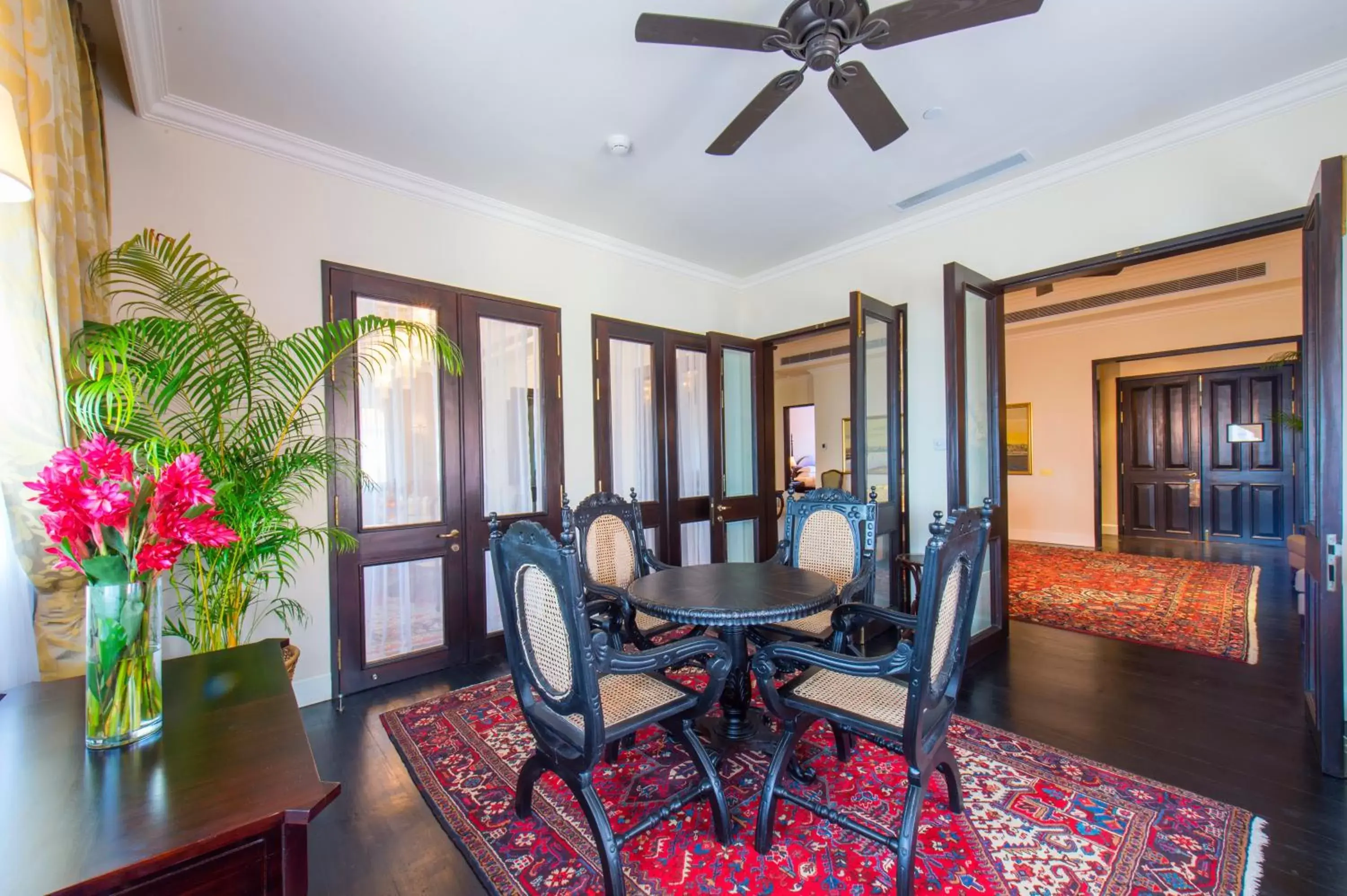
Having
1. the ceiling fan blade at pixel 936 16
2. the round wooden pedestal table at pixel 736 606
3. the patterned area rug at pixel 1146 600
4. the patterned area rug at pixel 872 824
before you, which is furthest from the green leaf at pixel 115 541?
the patterned area rug at pixel 1146 600

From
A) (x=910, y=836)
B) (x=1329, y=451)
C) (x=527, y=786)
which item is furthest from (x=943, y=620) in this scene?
(x=1329, y=451)

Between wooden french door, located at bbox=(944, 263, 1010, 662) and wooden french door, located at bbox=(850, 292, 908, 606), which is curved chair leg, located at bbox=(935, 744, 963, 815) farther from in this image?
wooden french door, located at bbox=(850, 292, 908, 606)

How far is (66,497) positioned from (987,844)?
2.71 m

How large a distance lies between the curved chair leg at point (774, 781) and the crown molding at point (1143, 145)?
3.64m

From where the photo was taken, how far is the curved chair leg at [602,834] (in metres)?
1.63

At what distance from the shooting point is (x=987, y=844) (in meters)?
1.87

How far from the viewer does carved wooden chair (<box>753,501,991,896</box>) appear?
1.63m

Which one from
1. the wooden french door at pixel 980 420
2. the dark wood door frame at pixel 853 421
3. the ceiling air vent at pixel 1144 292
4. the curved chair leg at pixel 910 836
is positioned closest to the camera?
the curved chair leg at pixel 910 836

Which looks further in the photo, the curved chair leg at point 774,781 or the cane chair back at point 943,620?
the curved chair leg at point 774,781

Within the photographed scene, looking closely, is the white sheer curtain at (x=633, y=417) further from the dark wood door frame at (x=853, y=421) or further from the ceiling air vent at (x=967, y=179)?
the ceiling air vent at (x=967, y=179)

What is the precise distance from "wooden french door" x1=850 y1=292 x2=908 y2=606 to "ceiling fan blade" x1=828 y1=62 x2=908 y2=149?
59.4 inches

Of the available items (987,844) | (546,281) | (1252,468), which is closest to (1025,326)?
(1252,468)

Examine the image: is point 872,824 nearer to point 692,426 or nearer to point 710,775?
point 710,775

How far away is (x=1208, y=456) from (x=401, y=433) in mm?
9815
